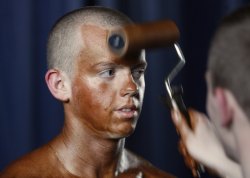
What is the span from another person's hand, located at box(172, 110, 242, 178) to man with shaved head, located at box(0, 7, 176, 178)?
33 centimetres

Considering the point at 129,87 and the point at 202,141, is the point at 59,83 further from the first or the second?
the point at 202,141

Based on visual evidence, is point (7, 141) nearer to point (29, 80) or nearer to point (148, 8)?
point (29, 80)

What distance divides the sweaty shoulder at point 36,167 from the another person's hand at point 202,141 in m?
0.50

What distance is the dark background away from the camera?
242 cm

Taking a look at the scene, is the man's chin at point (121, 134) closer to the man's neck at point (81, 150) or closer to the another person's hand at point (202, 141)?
the man's neck at point (81, 150)

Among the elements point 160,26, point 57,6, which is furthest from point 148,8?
point 160,26

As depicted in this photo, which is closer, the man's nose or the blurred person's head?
the blurred person's head

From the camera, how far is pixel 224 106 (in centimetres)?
138

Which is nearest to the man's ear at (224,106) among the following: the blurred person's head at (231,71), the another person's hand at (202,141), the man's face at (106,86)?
the blurred person's head at (231,71)

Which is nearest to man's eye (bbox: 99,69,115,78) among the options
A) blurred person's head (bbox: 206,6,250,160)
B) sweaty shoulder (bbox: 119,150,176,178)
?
sweaty shoulder (bbox: 119,150,176,178)

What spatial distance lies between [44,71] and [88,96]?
53 centimetres

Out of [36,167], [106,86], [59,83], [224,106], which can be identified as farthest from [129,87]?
[224,106]

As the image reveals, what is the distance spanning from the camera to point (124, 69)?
6.33 feet

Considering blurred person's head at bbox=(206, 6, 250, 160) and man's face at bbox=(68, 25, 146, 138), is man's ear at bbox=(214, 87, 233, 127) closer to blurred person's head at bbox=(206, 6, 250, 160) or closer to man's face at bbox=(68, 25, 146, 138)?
blurred person's head at bbox=(206, 6, 250, 160)
